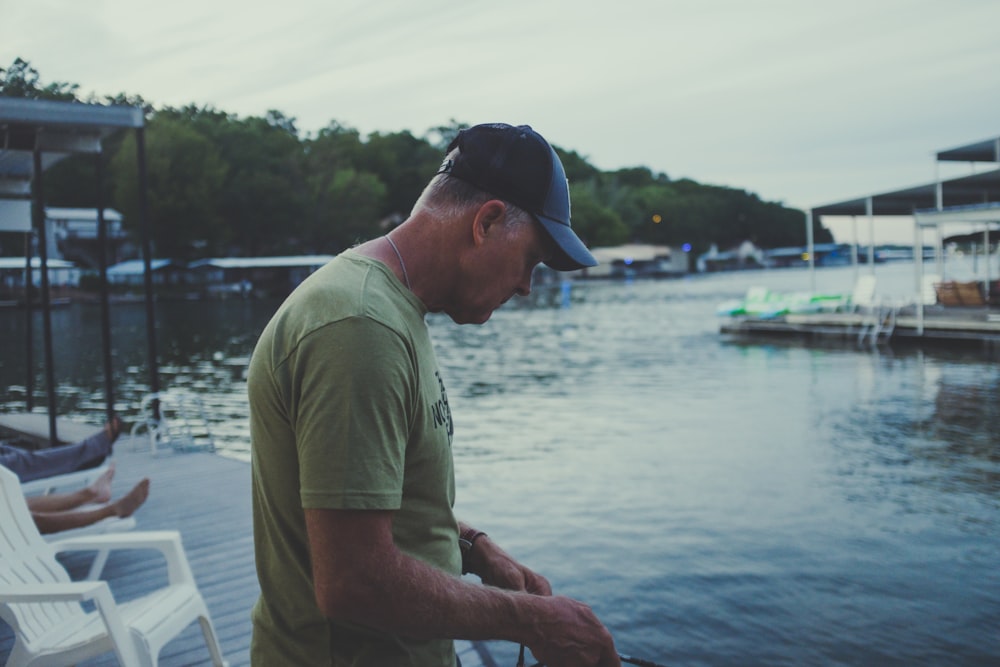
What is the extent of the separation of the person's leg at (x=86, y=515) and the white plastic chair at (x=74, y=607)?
3.45 feet

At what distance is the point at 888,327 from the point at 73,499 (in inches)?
1067

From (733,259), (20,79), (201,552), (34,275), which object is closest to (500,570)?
(201,552)

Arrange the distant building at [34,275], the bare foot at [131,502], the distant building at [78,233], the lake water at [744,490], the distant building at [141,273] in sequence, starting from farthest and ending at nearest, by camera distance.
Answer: the distant building at [78,233] < the distant building at [141,273] < the distant building at [34,275] < the lake water at [744,490] < the bare foot at [131,502]

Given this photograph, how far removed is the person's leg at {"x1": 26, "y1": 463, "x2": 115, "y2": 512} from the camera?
5719 millimetres

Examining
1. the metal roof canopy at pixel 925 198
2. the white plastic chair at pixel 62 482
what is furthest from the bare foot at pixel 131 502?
the metal roof canopy at pixel 925 198

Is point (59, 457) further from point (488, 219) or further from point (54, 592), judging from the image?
point (488, 219)

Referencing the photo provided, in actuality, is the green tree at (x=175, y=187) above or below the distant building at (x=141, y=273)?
above

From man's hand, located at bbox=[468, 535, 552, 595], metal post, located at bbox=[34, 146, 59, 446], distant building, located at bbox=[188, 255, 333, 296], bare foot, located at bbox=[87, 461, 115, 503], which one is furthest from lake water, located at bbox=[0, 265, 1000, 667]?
distant building, located at bbox=[188, 255, 333, 296]

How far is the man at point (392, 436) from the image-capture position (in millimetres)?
1387

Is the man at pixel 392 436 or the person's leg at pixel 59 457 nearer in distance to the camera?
the man at pixel 392 436

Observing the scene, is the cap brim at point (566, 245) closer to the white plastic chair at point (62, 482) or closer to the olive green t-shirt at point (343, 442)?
the olive green t-shirt at point (343, 442)

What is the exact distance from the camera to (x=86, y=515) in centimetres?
557

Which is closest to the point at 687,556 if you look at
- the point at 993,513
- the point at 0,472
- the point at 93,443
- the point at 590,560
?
the point at 590,560

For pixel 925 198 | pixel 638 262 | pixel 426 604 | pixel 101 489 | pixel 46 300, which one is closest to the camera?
pixel 426 604
